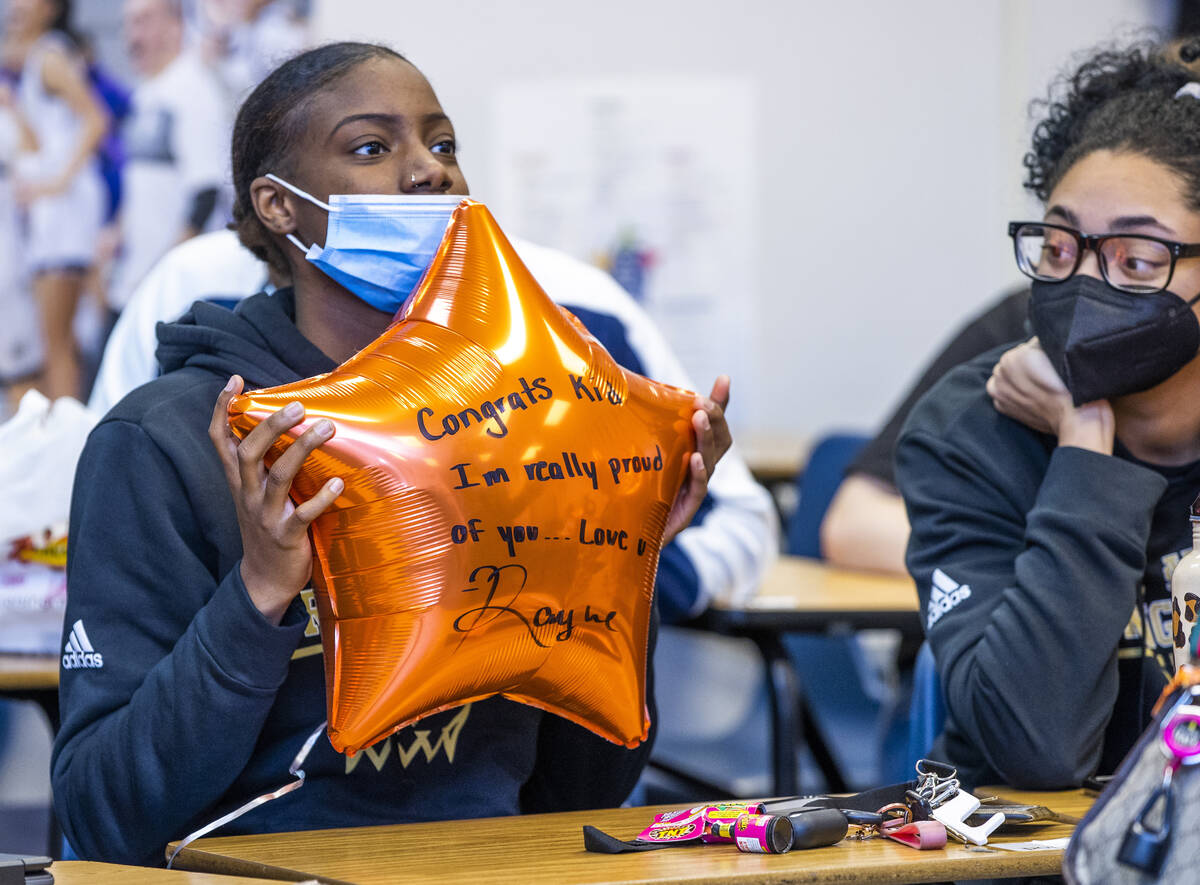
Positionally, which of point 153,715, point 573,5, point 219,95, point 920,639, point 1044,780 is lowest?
point 920,639

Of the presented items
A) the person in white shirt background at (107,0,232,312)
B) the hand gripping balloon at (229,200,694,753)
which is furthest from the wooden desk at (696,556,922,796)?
the person in white shirt background at (107,0,232,312)

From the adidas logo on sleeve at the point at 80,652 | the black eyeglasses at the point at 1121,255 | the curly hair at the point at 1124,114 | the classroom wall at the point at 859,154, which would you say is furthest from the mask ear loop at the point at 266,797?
the classroom wall at the point at 859,154

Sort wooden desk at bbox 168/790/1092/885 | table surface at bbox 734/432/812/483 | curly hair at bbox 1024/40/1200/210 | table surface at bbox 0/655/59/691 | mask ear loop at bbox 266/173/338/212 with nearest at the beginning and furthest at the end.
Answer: wooden desk at bbox 168/790/1092/885 → mask ear loop at bbox 266/173/338/212 → curly hair at bbox 1024/40/1200/210 → table surface at bbox 0/655/59/691 → table surface at bbox 734/432/812/483

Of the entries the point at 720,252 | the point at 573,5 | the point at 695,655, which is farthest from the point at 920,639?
the point at 573,5

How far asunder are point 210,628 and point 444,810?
0.30 meters

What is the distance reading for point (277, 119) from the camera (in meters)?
1.41

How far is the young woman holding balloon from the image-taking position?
119cm

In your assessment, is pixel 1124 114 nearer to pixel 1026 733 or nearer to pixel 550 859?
pixel 1026 733

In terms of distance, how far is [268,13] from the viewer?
4.47 metres

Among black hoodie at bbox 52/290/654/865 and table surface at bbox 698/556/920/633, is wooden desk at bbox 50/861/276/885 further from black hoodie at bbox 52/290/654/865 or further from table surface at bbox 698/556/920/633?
table surface at bbox 698/556/920/633

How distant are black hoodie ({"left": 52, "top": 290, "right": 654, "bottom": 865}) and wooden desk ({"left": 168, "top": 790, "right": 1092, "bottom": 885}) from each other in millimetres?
105

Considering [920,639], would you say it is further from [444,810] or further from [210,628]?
[210,628]

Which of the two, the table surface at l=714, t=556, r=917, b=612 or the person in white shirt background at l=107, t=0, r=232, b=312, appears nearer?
the table surface at l=714, t=556, r=917, b=612

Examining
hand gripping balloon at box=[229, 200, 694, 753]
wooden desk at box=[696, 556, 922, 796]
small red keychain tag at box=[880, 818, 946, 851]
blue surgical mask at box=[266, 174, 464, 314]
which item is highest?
blue surgical mask at box=[266, 174, 464, 314]
